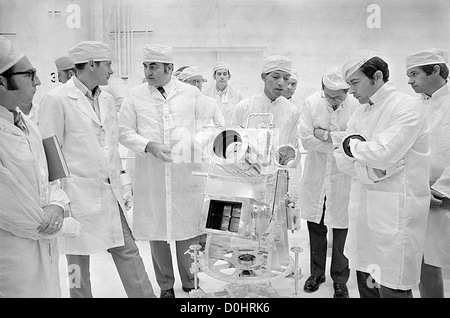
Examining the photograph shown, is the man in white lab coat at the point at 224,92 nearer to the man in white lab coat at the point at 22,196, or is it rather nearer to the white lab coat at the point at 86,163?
the white lab coat at the point at 86,163

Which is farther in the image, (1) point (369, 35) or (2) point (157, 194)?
(2) point (157, 194)

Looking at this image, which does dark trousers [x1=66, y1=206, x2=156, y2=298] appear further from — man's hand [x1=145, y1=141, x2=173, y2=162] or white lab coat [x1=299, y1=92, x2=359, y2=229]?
white lab coat [x1=299, y1=92, x2=359, y2=229]

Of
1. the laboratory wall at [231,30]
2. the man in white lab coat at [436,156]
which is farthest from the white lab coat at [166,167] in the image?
the man in white lab coat at [436,156]

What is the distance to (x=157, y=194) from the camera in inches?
86.5

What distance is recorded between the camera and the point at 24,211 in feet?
4.26

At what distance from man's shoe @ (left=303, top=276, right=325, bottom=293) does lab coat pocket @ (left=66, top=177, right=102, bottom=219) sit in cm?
101

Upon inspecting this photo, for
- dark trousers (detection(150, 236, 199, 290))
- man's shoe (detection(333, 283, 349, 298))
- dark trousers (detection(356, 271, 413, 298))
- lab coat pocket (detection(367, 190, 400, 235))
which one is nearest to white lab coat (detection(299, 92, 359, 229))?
man's shoe (detection(333, 283, 349, 298))

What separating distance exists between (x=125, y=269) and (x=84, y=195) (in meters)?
0.38

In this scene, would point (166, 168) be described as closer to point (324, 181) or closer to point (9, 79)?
point (324, 181)

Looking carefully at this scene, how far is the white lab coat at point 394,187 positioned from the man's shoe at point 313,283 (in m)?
0.37

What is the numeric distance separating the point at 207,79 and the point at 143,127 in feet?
1.44

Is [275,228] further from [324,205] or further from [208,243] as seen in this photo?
[324,205]

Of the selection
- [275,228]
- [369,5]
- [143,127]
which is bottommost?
[275,228]
